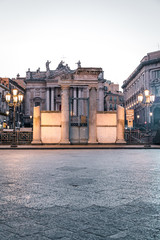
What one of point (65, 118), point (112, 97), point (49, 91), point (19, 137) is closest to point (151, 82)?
point (49, 91)

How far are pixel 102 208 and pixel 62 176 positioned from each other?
11.8ft

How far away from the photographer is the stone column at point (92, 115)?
24.0 metres

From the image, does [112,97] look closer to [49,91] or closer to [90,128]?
[49,91]

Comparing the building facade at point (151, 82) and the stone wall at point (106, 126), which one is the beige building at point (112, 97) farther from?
the stone wall at point (106, 126)

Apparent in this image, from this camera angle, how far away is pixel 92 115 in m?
24.3

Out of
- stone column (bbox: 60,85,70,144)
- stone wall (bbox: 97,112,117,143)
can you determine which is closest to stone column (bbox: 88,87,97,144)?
stone wall (bbox: 97,112,117,143)

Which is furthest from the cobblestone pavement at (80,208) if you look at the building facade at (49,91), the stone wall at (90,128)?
the building facade at (49,91)

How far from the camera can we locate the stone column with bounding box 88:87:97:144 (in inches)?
944

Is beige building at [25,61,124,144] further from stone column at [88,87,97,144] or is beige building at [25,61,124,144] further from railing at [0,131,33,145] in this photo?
railing at [0,131,33,145]

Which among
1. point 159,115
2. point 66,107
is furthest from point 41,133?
point 159,115

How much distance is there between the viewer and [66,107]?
24359 millimetres

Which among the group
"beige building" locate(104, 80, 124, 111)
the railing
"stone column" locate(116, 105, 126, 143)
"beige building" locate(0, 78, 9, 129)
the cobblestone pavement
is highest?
"beige building" locate(104, 80, 124, 111)

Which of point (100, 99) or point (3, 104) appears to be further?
point (100, 99)

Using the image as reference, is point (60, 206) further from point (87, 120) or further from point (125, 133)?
point (125, 133)
